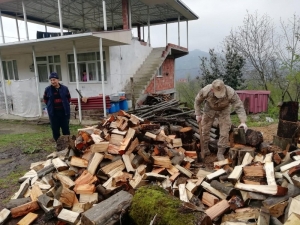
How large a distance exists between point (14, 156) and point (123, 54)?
8032 mm

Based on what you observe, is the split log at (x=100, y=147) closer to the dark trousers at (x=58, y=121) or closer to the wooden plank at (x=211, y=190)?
the wooden plank at (x=211, y=190)

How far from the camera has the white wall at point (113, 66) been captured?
11.7m

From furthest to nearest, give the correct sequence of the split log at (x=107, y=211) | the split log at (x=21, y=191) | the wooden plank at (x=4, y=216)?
the split log at (x=21, y=191) < the wooden plank at (x=4, y=216) < the split log at (x=107, y=211)

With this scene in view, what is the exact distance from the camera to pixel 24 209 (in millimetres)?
3051

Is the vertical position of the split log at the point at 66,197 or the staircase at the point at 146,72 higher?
the staircase at the point at 146,72

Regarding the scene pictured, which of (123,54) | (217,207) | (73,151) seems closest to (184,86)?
(123,54)

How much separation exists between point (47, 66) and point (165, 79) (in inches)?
304

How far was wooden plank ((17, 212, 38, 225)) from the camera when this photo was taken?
9.36 ft

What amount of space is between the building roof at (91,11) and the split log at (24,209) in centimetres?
1208

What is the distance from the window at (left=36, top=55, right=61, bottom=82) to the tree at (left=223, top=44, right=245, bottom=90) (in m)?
10.4

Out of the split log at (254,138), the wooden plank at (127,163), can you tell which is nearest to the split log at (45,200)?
the wooden plank at (127,163)

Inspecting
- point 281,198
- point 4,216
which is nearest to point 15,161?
point 4,216

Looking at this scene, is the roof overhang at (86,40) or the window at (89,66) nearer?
the roof overhang at (86,40)

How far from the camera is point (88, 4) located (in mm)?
13961
